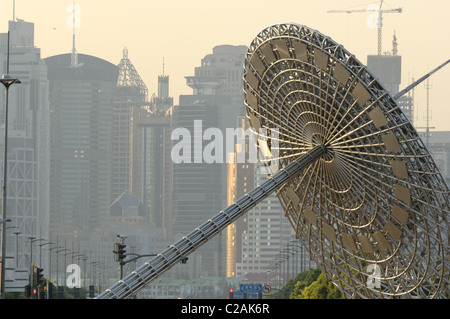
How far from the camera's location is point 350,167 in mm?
72062

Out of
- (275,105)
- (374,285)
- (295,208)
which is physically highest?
(275,105)

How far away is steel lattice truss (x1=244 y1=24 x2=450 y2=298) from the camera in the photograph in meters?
65.4

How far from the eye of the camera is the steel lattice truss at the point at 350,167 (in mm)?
65438

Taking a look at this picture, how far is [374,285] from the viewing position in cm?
7838

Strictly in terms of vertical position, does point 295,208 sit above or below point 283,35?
below
